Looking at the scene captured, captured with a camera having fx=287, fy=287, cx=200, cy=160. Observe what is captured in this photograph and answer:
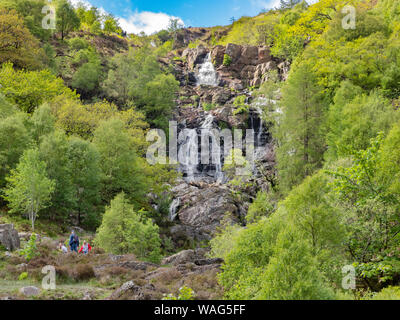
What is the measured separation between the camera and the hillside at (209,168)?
439 inches

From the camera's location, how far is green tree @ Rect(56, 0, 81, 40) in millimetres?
60000

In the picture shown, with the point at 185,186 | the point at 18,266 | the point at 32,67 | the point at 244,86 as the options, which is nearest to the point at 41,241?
the point at 18,266

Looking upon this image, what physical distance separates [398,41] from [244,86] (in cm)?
3509

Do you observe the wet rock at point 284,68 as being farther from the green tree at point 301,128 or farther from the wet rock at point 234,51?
the green tree at point 301,128

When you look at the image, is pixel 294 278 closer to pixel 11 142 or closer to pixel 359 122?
pixel 359 122

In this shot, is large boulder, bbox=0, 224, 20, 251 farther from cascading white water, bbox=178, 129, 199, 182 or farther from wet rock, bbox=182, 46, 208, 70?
wet rock, bbox=182, 46, 208, 70

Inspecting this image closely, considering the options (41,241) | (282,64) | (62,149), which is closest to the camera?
(41,241)

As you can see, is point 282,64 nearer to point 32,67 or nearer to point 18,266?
point 32,67

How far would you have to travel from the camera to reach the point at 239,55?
2630 inches

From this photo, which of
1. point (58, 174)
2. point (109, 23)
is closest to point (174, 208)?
point (58, 174)

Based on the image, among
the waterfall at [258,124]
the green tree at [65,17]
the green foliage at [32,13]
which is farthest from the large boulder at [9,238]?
the green tree at [65,17]

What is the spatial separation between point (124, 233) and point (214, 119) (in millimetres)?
34778

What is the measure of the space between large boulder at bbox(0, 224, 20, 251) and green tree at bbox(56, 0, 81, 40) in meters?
57.6

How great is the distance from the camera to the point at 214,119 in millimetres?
49938
